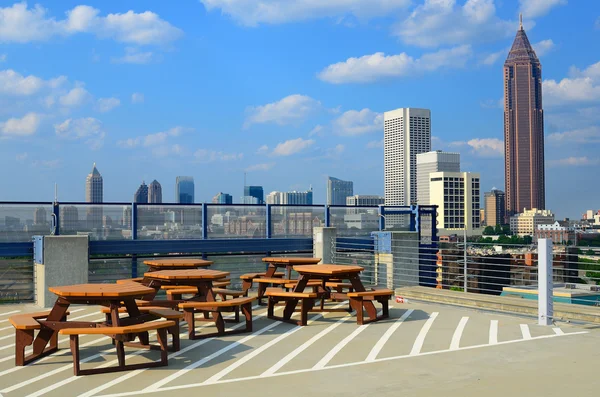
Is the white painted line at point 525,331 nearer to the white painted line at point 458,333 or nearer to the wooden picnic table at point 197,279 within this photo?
the white painted line at point 458,333

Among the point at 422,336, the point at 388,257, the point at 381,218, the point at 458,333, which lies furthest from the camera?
the point at 381,218

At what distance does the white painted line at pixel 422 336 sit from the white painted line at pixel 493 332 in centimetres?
85

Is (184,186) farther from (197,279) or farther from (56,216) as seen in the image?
(197,279)

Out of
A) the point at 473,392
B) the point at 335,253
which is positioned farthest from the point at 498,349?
the point at 335,253

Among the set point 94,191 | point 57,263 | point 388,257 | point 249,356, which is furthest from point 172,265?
point 94,191

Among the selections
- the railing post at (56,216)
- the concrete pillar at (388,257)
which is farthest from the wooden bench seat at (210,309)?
the concrete pillar at (388,257)

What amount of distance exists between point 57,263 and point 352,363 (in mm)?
6949

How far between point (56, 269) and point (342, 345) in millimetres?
6270

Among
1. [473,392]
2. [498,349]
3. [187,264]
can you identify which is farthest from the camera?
[187,264]

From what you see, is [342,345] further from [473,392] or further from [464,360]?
[473,392]

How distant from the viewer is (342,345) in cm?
779

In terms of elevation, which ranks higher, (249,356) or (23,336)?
(23,336)

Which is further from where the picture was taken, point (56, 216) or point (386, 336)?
point (56, 216)

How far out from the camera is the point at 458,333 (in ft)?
28.0
